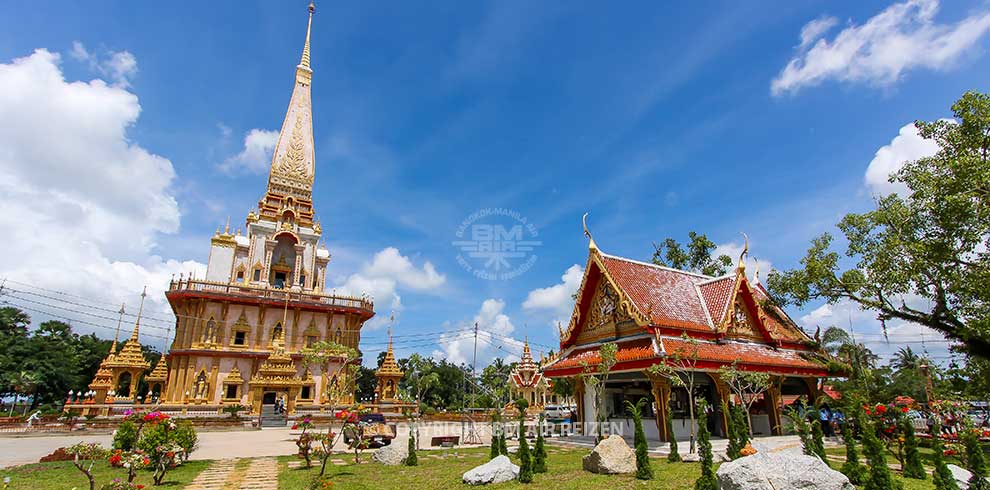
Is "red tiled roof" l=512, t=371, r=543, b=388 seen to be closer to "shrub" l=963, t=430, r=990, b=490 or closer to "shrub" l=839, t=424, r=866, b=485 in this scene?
"shrub" l=839, t=424, r=866, b=485

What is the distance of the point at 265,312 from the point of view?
116 feet


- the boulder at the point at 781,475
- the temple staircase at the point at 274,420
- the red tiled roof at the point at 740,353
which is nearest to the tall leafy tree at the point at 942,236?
the red tiled roof at the point at 740,353

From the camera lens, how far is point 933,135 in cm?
1379

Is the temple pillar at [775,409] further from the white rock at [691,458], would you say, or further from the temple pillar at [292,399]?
the temple pillar at [292,399]

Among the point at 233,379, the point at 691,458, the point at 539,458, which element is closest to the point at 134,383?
the point at 233,379

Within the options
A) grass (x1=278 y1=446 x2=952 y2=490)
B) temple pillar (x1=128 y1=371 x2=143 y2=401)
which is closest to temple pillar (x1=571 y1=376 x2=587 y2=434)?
grass (x1=278 y1=446 x2=952 y2=490)

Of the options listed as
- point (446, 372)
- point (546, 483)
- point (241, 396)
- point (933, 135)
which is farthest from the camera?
point (446, 372)

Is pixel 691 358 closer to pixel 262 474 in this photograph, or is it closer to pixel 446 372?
pixel 262 474

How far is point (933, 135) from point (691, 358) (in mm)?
9112

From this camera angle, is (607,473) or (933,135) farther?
(933,135)

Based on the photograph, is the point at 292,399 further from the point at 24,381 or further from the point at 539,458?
the point at 24,381

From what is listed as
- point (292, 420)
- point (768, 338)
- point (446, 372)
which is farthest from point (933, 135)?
point (446, 372)

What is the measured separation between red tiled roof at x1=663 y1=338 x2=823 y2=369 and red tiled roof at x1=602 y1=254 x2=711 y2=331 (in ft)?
2.37

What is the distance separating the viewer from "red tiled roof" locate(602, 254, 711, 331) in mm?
15945
